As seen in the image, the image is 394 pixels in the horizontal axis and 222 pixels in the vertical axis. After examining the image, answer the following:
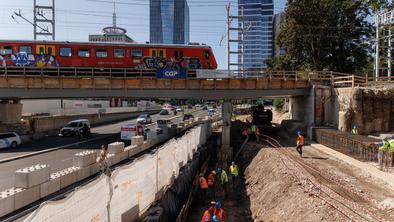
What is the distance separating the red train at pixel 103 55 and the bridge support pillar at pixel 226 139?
4.72 metres

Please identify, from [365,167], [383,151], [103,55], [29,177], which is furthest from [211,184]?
[103,55]

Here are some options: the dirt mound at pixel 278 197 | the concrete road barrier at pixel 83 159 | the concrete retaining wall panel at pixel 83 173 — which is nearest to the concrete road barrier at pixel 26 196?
the concrete retaining wall panel at pixel 83 173

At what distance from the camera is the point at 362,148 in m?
20.0

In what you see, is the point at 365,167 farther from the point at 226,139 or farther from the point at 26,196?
the point at 26,196

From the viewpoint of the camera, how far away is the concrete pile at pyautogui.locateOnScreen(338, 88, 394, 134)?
89.7 ft

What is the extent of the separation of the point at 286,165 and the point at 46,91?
23.3 meters

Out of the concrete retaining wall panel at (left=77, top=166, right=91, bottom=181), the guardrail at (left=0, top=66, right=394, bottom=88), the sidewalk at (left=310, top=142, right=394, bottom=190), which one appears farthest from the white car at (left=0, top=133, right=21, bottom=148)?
the sidewalk at (left=310, top=142, right=394, bottom=190)

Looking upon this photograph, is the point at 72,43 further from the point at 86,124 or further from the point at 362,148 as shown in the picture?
the point at 362,148

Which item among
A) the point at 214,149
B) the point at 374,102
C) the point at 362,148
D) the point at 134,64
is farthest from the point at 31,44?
the point at 374,102

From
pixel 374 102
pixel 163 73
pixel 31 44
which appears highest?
pixel 31 44

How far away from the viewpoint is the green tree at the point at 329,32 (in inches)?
1870

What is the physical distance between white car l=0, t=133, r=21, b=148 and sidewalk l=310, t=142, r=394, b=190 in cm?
2725

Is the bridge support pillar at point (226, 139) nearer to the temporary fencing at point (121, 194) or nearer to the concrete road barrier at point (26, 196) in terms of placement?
the temporary fencing at point (121, 194)

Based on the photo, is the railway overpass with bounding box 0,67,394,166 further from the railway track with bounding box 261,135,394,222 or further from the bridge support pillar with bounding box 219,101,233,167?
the railway track with bounding box 261,135,394,222
